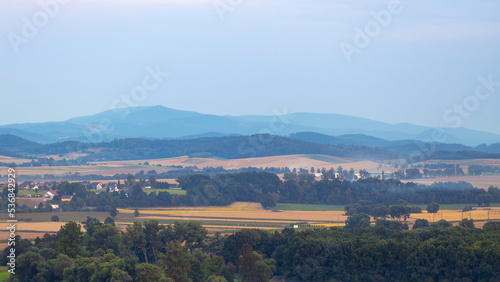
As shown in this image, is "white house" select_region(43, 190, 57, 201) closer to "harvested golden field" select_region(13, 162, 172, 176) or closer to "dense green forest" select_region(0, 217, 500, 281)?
"dense green forest" select_region(0, 217, 500, 281)

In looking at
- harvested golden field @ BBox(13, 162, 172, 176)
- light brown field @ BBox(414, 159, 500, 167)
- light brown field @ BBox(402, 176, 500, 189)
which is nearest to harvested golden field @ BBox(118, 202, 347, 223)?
light brown field @ BBox(402, 176, 500, 189)

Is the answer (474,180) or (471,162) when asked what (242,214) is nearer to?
(474,180)

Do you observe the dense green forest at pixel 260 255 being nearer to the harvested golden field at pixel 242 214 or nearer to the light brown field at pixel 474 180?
the harvested golden field at pixel 242 214

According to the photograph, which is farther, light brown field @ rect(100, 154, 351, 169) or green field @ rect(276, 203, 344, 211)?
light brown field @ rect(100, 154, 351, 169)

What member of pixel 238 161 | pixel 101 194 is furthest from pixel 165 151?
pixel 101 194

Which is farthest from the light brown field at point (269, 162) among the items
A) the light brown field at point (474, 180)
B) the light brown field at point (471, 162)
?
the light brown field at point (474, 180)

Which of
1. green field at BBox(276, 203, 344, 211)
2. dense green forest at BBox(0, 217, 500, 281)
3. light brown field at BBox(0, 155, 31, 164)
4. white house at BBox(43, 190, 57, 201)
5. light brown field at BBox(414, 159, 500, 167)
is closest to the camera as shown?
dense green forest at BBox(0, 217, 500, 281)

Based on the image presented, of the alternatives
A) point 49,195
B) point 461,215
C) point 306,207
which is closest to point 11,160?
point 49,195

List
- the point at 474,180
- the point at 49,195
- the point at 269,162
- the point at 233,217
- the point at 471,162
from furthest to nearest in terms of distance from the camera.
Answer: the point at 269,162 → the point at 471,162 → the point at 474,180 → the point at 49,195 → the point at 233,217
